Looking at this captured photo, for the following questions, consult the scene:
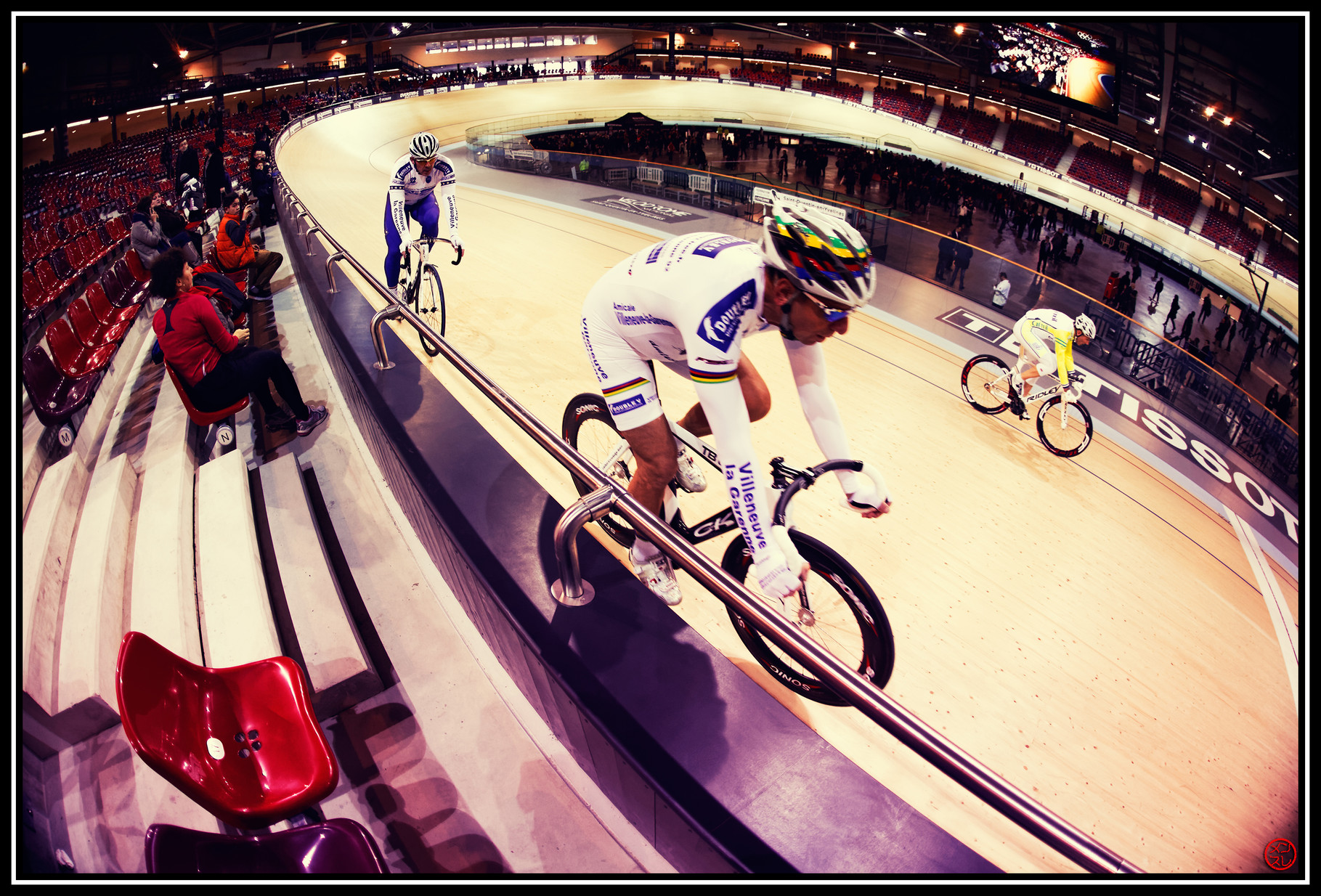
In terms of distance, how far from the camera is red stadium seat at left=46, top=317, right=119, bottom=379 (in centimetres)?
326

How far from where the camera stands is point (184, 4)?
Result: 142 inches

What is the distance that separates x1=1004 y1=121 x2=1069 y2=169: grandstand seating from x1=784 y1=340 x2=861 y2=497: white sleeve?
30.5 metres

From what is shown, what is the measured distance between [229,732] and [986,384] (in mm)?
5649

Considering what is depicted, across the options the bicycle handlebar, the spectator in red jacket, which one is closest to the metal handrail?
the bicycle handlebar

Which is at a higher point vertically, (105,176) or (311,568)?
(105,176)

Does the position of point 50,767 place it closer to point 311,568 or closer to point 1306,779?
point 311,568

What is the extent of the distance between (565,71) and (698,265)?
32.1 m

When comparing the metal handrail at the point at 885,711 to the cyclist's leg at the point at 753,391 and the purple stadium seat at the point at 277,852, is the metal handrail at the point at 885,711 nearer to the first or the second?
the cyclist's leg at the point at 753,391

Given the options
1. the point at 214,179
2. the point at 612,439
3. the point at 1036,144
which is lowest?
the point at 612,439

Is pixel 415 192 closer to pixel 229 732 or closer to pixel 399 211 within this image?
pixel 399 211

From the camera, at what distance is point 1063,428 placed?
4.88 m

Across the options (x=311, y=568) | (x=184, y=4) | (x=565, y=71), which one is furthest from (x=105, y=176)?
(x=565, y=71)

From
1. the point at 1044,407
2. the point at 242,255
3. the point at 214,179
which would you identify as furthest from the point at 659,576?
the point at 214,179

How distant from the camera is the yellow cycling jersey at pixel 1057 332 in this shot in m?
4.84
